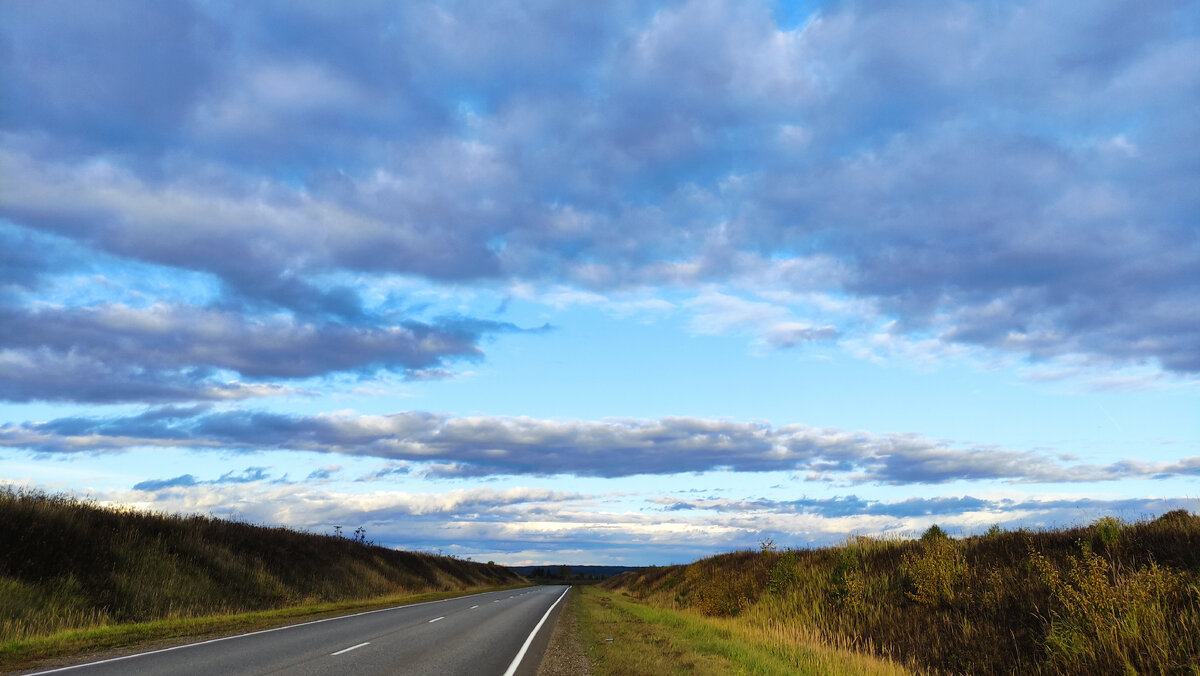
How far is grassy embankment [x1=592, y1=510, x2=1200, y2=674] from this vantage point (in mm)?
10055

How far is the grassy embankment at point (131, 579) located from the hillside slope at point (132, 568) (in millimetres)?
46

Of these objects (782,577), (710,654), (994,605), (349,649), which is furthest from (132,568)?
(994,605)

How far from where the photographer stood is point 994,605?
13438mm

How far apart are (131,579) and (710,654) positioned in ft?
65.9

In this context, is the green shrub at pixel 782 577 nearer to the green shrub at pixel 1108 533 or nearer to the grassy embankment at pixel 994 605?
the grassy embankment at pixel 994 605

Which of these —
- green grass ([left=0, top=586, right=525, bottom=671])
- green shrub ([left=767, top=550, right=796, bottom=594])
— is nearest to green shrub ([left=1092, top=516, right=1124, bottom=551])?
green shrub ([left=767, top=550, right=796, bottom=594])

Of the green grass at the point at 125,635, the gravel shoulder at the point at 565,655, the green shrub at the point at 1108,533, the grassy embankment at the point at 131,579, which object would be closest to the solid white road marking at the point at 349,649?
the gravel shoulder at the point at 565,655

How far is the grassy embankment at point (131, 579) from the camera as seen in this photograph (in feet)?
53.8

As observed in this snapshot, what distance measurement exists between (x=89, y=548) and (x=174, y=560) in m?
3.71

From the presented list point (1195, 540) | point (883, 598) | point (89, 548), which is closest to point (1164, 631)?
point (1195, 540)

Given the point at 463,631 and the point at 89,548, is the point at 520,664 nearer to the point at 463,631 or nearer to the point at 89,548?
the point at 463,631

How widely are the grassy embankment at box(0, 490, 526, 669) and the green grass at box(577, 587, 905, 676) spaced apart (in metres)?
10.6

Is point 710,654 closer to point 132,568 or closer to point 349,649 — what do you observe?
point 349,649

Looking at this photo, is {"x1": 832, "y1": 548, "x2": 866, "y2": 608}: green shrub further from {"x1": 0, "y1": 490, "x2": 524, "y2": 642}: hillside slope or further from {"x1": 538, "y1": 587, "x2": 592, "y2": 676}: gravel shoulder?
{"x1": 0, "y1": 490, "x2": 524, "y2": 642}: hillside slope
